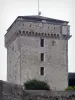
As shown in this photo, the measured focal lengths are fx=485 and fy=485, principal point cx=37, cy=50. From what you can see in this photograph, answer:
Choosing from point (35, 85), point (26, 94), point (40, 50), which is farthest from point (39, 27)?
point (26, 94)

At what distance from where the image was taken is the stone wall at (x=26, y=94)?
34.4 meters

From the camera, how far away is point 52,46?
54.9 metres

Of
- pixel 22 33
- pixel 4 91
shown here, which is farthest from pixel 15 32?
pixel 4 91

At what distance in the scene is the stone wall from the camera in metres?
34.4

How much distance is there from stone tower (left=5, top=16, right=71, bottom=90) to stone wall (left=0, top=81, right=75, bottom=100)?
9210 mm

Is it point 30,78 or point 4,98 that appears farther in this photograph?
point 30,78

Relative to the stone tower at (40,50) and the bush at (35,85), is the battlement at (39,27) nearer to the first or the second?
the stone tower at (40,50)

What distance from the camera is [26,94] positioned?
41.6 m

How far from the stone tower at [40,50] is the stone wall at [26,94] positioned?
9210 millimetres

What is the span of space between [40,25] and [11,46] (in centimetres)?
523

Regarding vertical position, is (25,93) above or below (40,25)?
below

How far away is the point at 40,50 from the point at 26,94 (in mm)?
13174

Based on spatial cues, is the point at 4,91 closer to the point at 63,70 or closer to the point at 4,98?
the point at 4,98

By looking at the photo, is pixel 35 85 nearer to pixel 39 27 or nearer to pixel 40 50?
pixel 40 50
